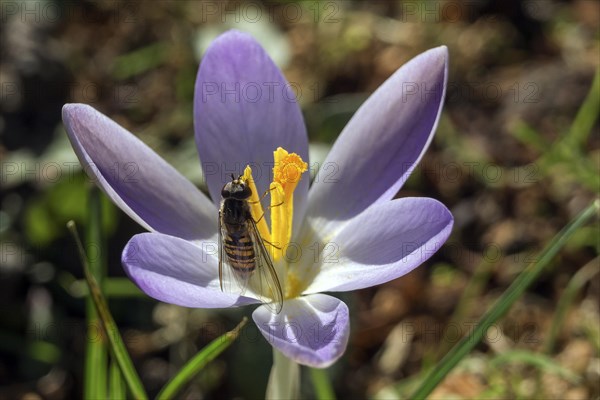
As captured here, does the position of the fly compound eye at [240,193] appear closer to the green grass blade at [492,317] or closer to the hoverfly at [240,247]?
the hoverfly at [240,247]

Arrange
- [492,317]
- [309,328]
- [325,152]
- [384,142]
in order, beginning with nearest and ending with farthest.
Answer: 1. [309,328]
2. [492,317]
3. [384,142]
4. [325,152]

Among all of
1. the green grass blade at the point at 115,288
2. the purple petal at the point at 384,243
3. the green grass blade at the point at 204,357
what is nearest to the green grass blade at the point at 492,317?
the purple petal at the point at 384,243

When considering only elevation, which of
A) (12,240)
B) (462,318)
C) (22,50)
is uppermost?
(22,50)

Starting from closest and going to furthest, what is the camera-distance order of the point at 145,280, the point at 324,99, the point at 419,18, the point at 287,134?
1. the point at 145,280
2. the point at 287,134
3. the point at 324,99
4. the point at 419,18

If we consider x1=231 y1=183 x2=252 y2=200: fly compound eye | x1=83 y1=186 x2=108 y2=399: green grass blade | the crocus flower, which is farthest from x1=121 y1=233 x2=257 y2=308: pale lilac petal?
x1=83 y1=186 x2=108 y2=399: green grass blade

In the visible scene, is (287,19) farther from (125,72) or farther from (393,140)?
(393,140)

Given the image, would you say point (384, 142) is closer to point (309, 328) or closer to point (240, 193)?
point (240, 193)

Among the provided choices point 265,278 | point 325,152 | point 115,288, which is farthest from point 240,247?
point 325,152

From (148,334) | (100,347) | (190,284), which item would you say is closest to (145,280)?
(190,284)
